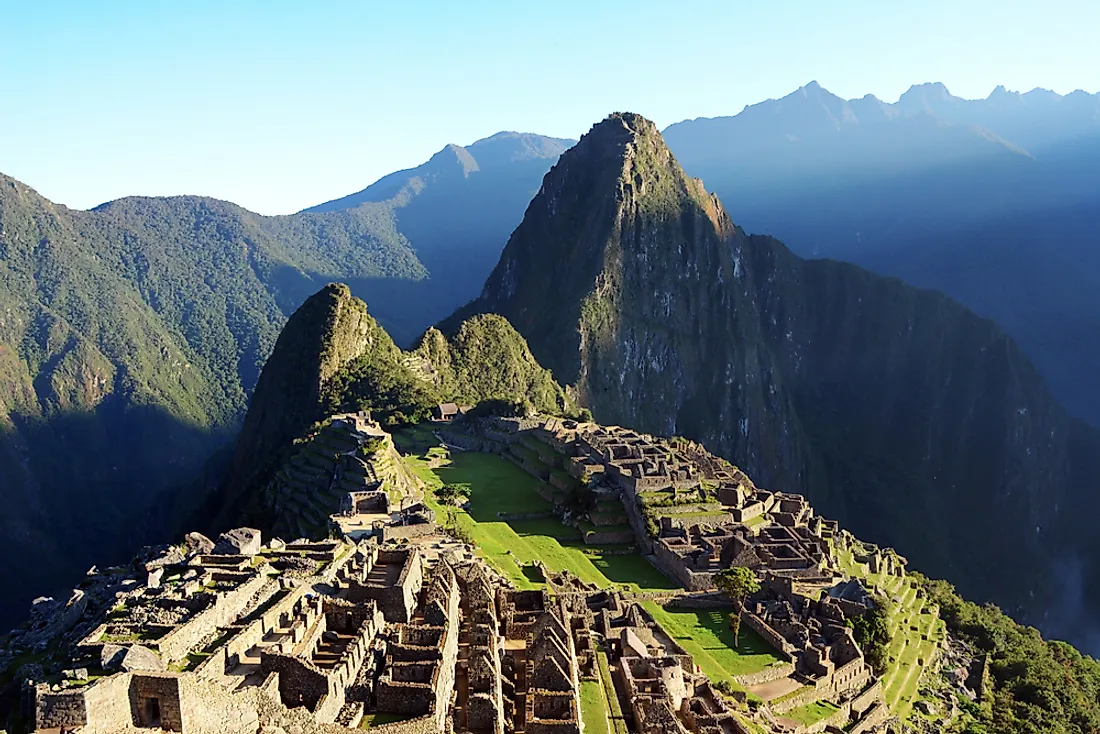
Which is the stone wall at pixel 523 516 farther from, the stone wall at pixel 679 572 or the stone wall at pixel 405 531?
the stone wall at pixel 405 531

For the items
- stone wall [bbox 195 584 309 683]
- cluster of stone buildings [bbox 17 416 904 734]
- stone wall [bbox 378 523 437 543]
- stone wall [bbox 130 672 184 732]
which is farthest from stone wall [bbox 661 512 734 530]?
stone wall [bbox 130 672 184 732]

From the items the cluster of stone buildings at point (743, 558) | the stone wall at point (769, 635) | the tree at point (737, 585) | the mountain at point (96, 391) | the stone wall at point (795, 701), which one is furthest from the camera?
the mountain at point (96, 391)

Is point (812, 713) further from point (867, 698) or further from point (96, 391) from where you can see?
point (96, 391)

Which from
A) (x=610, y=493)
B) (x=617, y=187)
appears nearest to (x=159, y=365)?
(x=617, y=187)

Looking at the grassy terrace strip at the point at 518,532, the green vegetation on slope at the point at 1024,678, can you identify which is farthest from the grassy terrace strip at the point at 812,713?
the grassy terrace strip at the point at 518,532

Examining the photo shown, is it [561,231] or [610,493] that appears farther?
[561,231]

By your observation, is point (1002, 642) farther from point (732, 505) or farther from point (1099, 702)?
point (732, 505)

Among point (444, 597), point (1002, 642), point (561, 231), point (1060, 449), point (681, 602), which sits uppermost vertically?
point (561, 231)
